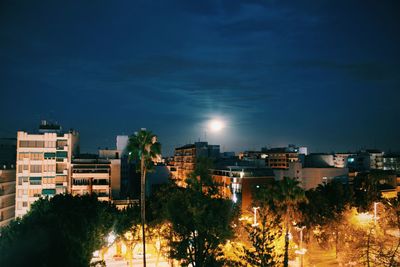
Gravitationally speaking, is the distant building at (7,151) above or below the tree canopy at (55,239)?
above

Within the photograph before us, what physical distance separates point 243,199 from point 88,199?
3497cm

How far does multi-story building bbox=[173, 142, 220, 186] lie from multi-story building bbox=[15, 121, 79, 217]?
44514 millimetres

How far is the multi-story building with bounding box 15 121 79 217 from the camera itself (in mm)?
67625

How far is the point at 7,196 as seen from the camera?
68438 mm

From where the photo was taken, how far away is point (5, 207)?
67500 mm

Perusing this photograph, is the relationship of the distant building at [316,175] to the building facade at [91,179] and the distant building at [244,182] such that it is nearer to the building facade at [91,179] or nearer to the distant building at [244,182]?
the distant building at [244,182]

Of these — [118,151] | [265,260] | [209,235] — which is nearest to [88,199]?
[209,235]

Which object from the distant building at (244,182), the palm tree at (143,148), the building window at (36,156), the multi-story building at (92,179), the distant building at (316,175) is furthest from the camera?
the distant building at (316,175)

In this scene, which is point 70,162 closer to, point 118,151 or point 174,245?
point 118,151

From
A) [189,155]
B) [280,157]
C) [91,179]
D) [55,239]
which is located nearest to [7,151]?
[91,179]

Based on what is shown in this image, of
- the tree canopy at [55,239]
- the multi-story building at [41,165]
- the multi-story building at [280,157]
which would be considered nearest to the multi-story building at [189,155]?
the multi-story building at [280,157]

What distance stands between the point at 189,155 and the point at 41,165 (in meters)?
54.0

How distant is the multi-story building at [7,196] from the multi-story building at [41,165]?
8.33 feet

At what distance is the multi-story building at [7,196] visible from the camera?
6669cm
